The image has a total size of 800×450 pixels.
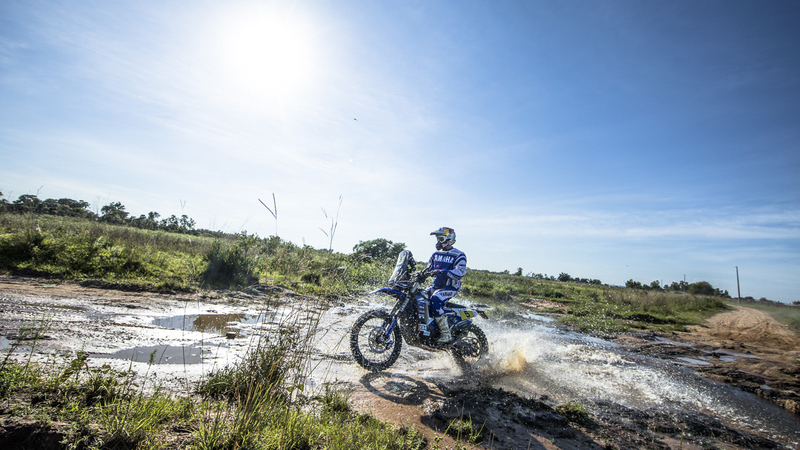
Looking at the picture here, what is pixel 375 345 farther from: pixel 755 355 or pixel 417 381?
pixel 755 355

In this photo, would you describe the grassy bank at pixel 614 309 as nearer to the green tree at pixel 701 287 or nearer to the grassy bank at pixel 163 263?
the grassy bank at pixel 163 263

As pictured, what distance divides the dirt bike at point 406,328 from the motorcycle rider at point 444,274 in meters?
0.12

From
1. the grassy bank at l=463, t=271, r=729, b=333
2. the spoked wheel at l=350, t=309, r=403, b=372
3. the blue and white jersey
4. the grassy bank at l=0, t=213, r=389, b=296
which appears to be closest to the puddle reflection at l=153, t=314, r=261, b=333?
the grassy bank at l=0, t=213, r=389, b=296

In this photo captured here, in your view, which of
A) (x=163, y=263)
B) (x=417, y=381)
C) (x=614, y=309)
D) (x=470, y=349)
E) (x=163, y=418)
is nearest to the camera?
(x=163, y=418)

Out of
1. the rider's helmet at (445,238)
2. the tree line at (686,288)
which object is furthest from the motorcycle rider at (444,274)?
the tree line at (686,288)

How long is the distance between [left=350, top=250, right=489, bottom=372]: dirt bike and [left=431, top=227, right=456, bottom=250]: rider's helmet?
A: 843 millimetres

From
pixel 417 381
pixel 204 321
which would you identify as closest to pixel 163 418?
pixel 417 381

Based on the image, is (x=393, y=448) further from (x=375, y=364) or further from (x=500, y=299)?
(x=500, y=299)

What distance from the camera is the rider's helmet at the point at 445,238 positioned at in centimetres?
659

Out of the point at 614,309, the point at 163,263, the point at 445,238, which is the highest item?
the point at 445,238

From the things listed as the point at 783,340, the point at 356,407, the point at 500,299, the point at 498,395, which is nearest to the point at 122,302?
the point at 356,407

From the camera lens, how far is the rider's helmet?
6594 millimetres

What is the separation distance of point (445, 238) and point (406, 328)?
2025 millimetres

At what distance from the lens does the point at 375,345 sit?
18.0 feet
